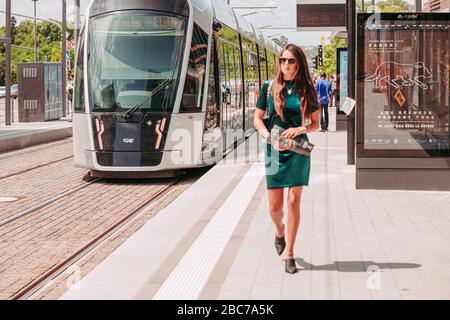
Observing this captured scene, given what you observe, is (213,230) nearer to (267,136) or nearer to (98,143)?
(267,136)

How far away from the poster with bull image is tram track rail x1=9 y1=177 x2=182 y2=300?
9.84 feet

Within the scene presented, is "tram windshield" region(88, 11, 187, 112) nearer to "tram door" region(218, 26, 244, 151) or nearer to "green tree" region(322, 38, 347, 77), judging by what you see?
"tram door" region(218, 26, 244, 151)

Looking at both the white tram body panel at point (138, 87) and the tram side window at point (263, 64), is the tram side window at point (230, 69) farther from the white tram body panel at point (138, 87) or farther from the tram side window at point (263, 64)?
the tram side window at point (263, 64)

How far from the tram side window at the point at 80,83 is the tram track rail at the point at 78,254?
8.33ft

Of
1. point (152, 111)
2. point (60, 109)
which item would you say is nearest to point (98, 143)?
point (152, 111)

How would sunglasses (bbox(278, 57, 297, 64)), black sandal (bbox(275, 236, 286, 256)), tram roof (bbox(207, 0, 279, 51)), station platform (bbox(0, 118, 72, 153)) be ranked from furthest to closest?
station platform (bbox(0, 118, 72, 153)), tram roof (bbox(207, 0, 279, 51)), black sandal (bbox(275, 236, 286, 256)), sunglasses (bbox(278, 57, 297, 64))

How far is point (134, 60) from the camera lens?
1281cm

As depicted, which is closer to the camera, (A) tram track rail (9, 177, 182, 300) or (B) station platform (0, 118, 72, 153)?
(A) tram track rail (9, 177, 182, 300)

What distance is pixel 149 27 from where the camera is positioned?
13.0 metres

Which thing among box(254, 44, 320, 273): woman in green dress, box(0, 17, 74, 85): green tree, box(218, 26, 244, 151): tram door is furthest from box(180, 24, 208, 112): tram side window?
box(0, 17, 74, 85): green tree

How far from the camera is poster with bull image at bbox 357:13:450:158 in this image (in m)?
10.3

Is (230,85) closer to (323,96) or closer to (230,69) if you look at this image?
(230,69)

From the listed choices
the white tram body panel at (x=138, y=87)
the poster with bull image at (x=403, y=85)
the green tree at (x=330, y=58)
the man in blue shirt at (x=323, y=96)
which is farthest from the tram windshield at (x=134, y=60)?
the green tree at (x=330, y=58)

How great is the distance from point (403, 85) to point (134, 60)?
4436 mm
